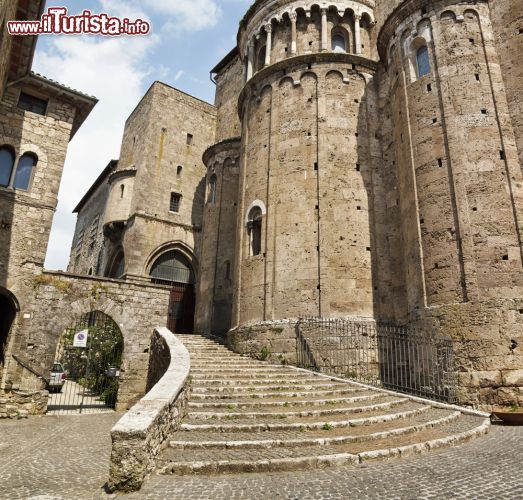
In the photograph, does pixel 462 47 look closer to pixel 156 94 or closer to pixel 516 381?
pixel 516 381

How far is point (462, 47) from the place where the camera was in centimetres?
1273

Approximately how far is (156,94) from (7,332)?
17844 mm

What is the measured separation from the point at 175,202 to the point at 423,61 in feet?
51.9

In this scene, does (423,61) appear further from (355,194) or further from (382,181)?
(355,194)

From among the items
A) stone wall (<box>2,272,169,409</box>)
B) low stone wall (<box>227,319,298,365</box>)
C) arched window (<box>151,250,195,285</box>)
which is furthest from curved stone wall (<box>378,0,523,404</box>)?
arched window (<box>151,250,195,285</box>)

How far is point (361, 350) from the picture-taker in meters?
12.9

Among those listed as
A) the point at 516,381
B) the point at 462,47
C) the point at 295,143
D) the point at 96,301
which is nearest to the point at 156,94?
the point at 295,143

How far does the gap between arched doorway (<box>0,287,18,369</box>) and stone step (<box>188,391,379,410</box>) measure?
8.45m

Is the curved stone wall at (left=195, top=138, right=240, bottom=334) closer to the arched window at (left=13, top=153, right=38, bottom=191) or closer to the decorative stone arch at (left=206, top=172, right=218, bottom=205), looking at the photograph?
the decorative stone arch at (left=206, top=172, right=218, bottom=205)

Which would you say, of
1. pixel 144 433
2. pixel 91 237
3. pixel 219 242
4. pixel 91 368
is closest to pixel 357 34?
pixel 219 242

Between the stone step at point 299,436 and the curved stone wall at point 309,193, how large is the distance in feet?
22.2

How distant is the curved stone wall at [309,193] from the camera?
555 inches

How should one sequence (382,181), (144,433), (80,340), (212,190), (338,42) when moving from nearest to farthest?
(144,433) < (80,340) < (382,181) < (338,42) < (212,190)

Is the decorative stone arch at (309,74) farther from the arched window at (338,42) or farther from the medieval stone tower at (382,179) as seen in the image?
the arched window at (338,42)
